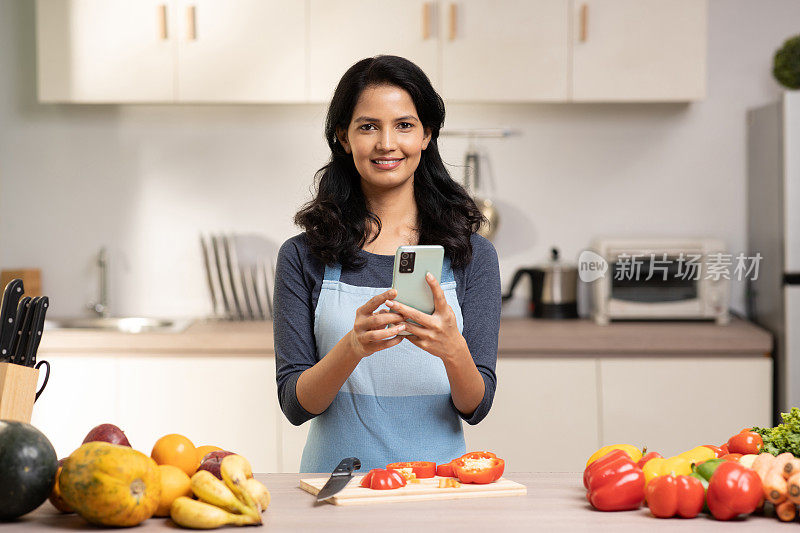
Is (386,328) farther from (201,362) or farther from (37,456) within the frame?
(201,362)

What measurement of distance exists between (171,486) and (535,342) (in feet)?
6.45

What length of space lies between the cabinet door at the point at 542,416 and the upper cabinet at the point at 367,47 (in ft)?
3.24

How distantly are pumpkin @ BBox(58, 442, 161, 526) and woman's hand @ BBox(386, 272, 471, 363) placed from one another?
0.43 m

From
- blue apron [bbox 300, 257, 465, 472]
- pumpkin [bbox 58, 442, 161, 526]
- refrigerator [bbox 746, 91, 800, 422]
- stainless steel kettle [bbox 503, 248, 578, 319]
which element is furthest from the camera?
stainless steel kettle [bbox 503, 248, 578, 319]

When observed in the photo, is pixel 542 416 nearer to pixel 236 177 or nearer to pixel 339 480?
pixel 236 177

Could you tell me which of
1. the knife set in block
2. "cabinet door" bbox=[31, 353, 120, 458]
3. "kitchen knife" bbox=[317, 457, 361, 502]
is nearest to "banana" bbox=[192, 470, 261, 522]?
"kitchen knife" bbox=[317, 457, 361, 502]

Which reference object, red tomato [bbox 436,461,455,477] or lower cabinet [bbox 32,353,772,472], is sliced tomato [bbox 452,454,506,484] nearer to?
red tomato [bbox 436,461,455,477]

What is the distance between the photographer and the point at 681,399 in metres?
2.90

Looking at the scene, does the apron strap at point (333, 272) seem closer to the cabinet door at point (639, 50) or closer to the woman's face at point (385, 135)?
the woman's face at point (385, 135)

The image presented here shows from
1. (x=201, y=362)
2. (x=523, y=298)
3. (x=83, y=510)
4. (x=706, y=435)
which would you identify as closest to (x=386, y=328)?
(x=83, y=510)

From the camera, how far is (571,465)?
9.66ft

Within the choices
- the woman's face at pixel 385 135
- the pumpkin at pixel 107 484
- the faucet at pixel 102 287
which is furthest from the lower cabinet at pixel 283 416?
the pumpkin at pixel 107 484

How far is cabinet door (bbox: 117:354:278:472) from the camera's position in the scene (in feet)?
9.62

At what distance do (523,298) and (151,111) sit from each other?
1.69 metres
